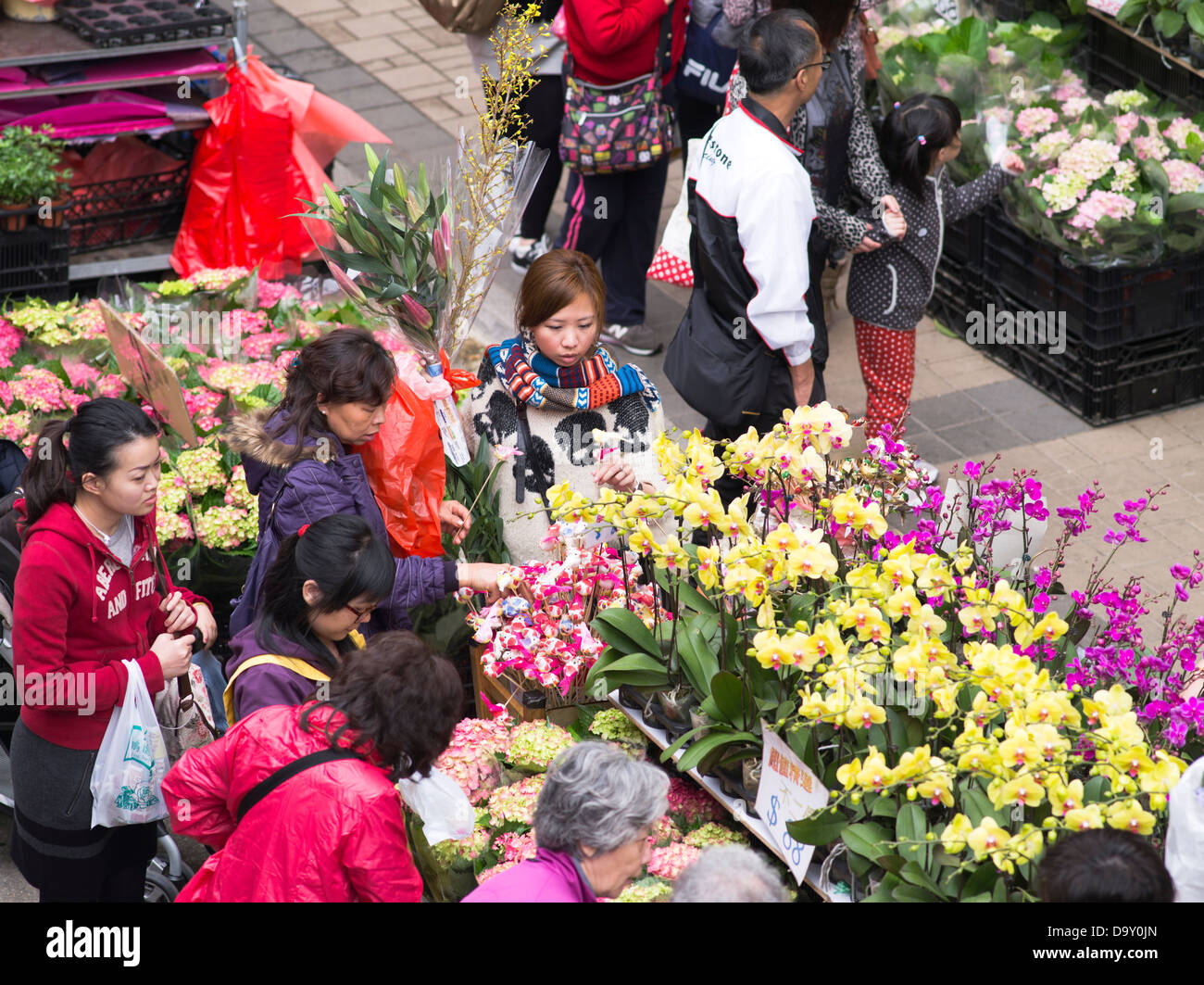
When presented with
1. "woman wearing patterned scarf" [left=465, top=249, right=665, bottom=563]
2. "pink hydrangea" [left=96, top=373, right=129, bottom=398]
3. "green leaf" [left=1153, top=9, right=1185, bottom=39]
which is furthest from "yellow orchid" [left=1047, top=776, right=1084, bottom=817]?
"green leaf" [left=1153, top=9, right=1185, bottom=39]

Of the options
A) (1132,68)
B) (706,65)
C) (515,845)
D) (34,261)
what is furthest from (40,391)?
(1132,68)

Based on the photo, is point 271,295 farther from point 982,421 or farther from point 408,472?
point 982,421

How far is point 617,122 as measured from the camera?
5750mm

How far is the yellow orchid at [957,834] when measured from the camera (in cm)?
→ 228

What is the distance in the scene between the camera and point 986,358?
6301 mm

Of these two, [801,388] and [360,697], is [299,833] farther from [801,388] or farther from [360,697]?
[801,388]

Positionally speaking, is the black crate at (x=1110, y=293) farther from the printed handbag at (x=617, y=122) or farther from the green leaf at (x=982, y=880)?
the green leaf at (x=982, y=880)

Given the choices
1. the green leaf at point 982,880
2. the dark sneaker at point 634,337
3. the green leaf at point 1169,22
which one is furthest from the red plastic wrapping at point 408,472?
the green leaf at point 1169,22

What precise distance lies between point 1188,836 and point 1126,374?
3770 millimetres

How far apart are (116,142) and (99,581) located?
3.77 metres

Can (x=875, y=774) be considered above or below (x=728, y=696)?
above

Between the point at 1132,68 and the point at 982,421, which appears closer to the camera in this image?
the point at 982,421

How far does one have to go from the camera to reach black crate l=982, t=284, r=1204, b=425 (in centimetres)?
570

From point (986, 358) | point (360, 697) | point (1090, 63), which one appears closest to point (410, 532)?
point (360, 697)
